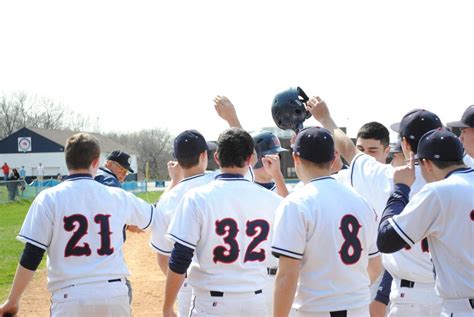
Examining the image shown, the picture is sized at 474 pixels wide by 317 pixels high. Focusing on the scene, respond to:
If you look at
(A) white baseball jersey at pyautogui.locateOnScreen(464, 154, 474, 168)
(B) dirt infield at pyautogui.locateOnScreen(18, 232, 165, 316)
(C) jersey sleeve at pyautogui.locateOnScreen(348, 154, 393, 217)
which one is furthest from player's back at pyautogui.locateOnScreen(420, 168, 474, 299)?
(B) dirt infield at pyautogui.locateOnScreen(18, 232, 165, 316)

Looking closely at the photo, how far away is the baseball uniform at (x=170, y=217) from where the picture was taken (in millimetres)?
5605

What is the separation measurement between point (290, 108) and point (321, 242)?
237 centimetres

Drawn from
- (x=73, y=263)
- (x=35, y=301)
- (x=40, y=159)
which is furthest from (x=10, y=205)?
(x=40, y=159)

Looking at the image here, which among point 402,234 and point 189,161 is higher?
point 189,161

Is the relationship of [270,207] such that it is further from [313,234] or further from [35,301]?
[35,301]

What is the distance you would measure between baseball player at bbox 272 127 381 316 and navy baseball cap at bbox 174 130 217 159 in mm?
1353

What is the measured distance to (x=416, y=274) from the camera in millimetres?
5027

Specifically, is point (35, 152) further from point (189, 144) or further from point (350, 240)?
point (350, 240)

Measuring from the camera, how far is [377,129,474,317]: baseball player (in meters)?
3.96

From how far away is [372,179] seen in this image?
5.39 meters

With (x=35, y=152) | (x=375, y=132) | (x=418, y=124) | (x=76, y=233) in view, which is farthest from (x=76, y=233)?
(x=35, y=152)

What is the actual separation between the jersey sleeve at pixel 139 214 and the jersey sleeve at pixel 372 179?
183 cm

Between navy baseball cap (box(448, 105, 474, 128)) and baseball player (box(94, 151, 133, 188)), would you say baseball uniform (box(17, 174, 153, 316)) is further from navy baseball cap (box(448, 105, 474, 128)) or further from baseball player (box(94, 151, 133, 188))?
navy baseball cap (box(448, 105, 474, 128))

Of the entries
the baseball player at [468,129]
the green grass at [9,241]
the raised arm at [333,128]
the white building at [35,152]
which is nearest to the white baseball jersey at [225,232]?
the raised arm at [333,128]
